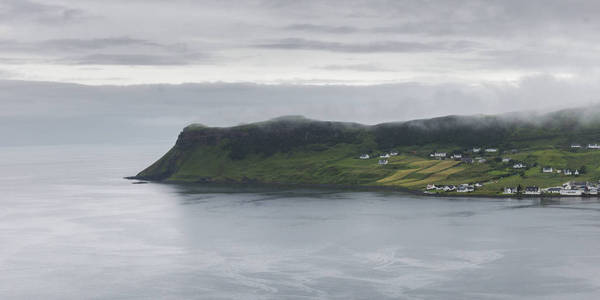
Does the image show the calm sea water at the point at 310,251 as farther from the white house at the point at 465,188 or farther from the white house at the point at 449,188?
the white house at the point at 449,188

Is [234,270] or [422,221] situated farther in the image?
[422,221]

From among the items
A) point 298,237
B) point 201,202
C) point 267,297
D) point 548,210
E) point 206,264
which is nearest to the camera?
point 267,297

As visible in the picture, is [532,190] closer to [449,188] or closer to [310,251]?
[449,188]

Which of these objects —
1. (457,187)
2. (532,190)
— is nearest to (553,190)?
(532,190)

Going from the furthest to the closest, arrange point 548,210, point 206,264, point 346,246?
point 548,210 < point 346,246 < point 206,264

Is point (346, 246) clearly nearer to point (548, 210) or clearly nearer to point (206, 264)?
point (206, 264)

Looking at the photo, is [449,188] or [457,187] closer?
[457,187]

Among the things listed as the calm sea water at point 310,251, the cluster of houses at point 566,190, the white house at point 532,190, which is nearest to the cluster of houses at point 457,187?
the cluster of houses at point 566,190

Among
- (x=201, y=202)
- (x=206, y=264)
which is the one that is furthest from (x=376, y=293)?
(x=201, y=202)
